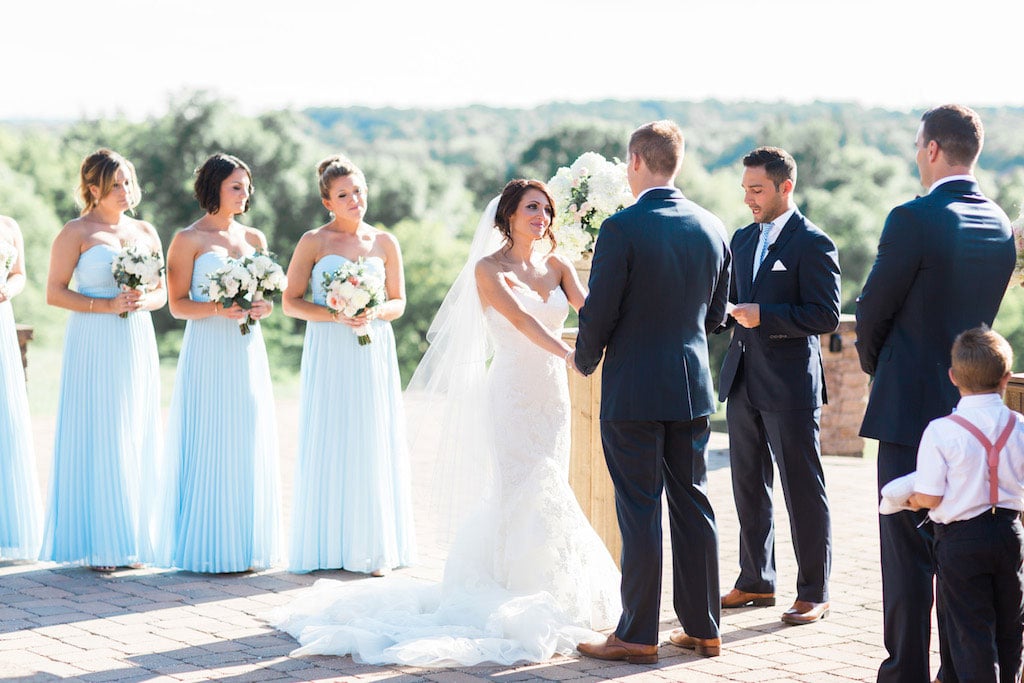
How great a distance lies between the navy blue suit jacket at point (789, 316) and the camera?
6.00m

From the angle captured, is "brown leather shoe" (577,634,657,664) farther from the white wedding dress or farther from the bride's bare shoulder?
the bride's bare shoulder

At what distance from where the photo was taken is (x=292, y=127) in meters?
42.1

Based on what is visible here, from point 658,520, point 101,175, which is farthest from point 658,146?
point 101,175

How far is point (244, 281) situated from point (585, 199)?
2.07 meters

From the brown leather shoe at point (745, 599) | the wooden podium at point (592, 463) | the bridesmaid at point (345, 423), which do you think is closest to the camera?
the brown leather shoe at point (745, 599)

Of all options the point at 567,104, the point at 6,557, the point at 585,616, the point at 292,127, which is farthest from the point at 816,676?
the point at 567,104

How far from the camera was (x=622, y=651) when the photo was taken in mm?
5488

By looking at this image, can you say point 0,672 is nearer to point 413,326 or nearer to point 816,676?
point 816,676

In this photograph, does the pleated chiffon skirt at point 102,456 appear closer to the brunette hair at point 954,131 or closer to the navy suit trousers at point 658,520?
the navy suit trousers at point 658,520

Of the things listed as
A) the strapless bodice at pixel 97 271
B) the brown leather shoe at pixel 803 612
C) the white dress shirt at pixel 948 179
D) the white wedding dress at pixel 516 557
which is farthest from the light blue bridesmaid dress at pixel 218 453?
the white dress shirt at pixel 948 179

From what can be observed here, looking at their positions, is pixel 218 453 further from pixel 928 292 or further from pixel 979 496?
pixel 979 496

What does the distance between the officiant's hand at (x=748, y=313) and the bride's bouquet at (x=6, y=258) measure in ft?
14.5

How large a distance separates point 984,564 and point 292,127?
39.8 metres

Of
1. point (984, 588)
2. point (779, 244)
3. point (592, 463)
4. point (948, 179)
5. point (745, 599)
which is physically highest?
point (948, 179)
